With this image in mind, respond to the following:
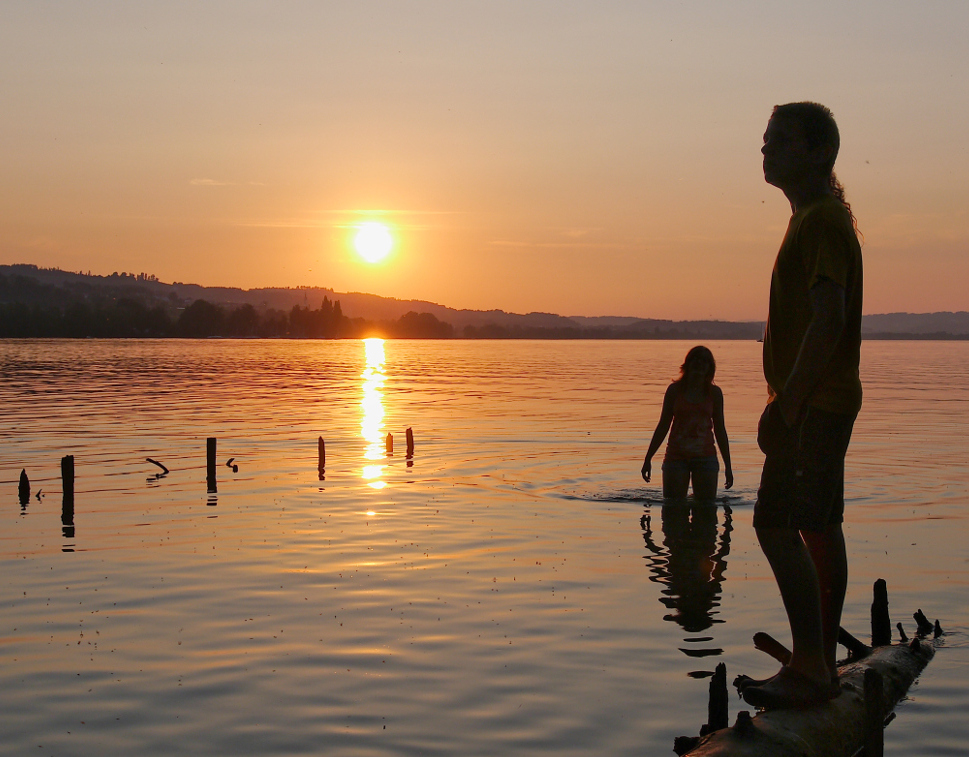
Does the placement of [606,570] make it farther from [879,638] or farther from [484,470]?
[484,470]

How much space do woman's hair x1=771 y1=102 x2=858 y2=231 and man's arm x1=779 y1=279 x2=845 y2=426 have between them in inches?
20.3

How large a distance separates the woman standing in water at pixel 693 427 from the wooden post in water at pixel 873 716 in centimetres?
823

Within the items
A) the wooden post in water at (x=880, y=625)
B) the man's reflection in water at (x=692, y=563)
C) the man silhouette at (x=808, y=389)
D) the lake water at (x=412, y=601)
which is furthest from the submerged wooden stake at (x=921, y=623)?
the man silhouette at (x=808, y=389)

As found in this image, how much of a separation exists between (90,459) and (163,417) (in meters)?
15.1

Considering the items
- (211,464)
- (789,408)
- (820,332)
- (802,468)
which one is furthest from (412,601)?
(211,464)

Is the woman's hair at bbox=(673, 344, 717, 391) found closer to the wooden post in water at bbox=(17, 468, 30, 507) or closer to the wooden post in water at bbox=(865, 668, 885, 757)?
the wooden post in water at bbox=(865, 668, 885, 757)

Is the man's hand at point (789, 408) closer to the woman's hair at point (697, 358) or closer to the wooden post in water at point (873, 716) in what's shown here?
the wooden post in water at point (873, 716)

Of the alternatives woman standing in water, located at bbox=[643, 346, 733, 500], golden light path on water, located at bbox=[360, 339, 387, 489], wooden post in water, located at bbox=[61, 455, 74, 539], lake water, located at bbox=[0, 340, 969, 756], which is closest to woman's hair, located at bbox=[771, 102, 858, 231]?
lake water, located at bbox=[0, 340, 969, 756]

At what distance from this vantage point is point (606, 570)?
1243 cm

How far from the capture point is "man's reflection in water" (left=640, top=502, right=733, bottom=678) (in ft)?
32.6

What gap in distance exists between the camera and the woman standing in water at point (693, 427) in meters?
13.9

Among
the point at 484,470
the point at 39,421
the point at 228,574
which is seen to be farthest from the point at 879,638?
the point at 39,421

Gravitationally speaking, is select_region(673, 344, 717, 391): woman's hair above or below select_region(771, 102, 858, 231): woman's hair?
below

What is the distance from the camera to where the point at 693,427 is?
14.0 metres
